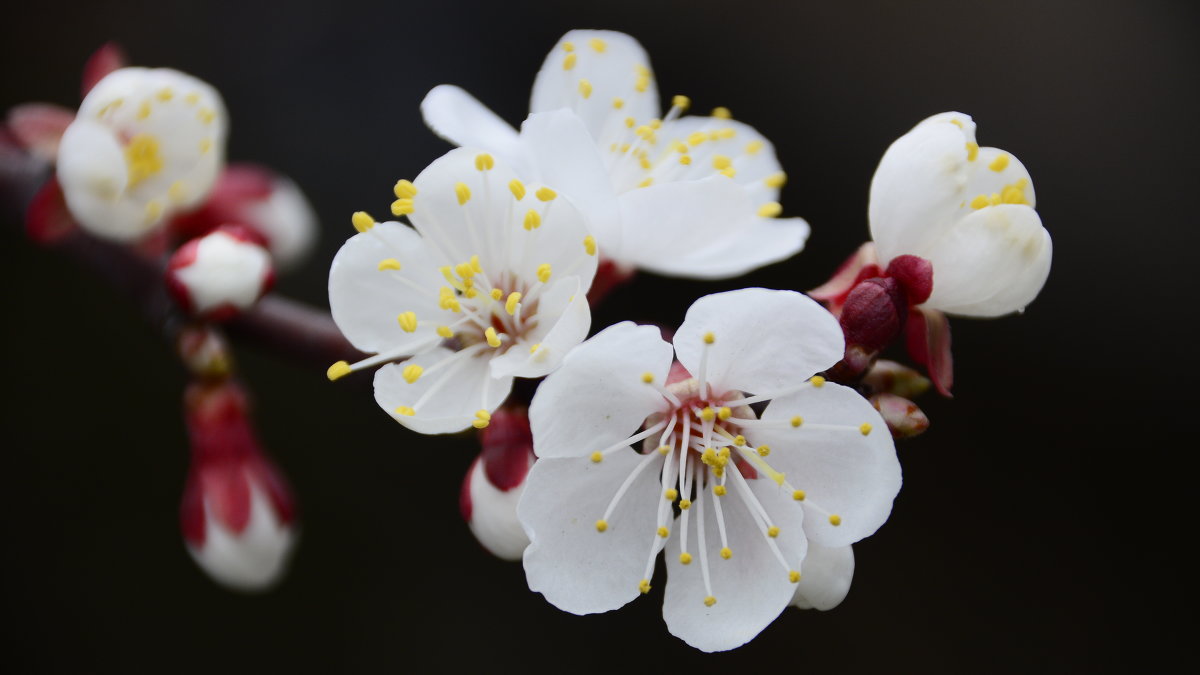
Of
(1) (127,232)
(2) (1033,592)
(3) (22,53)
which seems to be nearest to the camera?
(1) (127,232)

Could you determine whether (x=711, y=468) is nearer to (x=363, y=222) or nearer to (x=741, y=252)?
(x=741, y=252)

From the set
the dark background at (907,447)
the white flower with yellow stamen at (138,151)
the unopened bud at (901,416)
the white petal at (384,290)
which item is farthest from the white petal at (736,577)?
the dark background at (907,447)

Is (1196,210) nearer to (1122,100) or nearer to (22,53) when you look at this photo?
(1122,100)

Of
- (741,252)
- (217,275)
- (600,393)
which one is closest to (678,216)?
(741,252)

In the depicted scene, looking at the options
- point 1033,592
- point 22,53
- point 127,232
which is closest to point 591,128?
point 127,232

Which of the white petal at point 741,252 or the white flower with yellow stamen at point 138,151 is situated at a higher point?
the white petal at point 741,252

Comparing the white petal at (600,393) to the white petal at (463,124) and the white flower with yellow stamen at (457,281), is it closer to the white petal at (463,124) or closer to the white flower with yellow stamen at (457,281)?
the white flower with yellow stamen at (457,281)
